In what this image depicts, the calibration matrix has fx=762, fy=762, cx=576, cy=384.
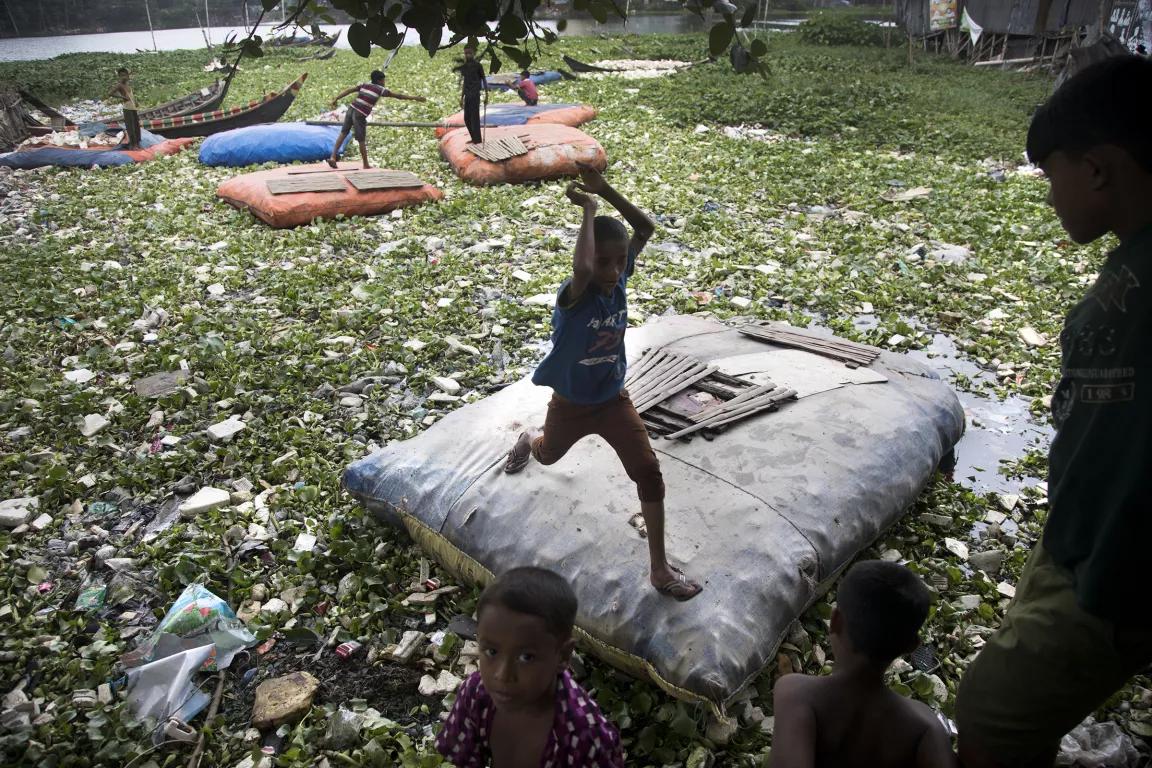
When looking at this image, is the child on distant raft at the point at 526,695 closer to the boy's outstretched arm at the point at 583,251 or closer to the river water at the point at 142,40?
the boy's outstretched arm at the point at 583,251

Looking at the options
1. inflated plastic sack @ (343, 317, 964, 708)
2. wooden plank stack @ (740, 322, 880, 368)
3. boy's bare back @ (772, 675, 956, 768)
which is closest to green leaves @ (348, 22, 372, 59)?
inflated plastic sack @ (343, 317, 964, 708)

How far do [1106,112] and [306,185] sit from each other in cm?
728

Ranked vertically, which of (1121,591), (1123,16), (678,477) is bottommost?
(678,477)

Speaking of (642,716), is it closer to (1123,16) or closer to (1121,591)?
(1121,591)

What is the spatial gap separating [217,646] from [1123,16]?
1532 cm

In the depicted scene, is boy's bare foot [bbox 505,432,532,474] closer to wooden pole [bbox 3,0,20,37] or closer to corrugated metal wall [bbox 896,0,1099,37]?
corrugated metal wall [bbox 896,0,1099,37]

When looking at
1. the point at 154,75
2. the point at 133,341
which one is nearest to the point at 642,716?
the point at 133,341

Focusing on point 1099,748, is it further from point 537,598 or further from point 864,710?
point 537,598

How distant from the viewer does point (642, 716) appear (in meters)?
2.40

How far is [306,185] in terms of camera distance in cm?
748

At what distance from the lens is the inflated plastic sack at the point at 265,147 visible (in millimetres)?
9477

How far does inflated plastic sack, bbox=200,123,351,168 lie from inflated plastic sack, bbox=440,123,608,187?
1.85 metres

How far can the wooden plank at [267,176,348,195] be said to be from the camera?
736 centimetres

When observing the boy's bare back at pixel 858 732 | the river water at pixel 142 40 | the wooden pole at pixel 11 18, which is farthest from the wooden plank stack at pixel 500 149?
the wooden pole at pixel 11 18
